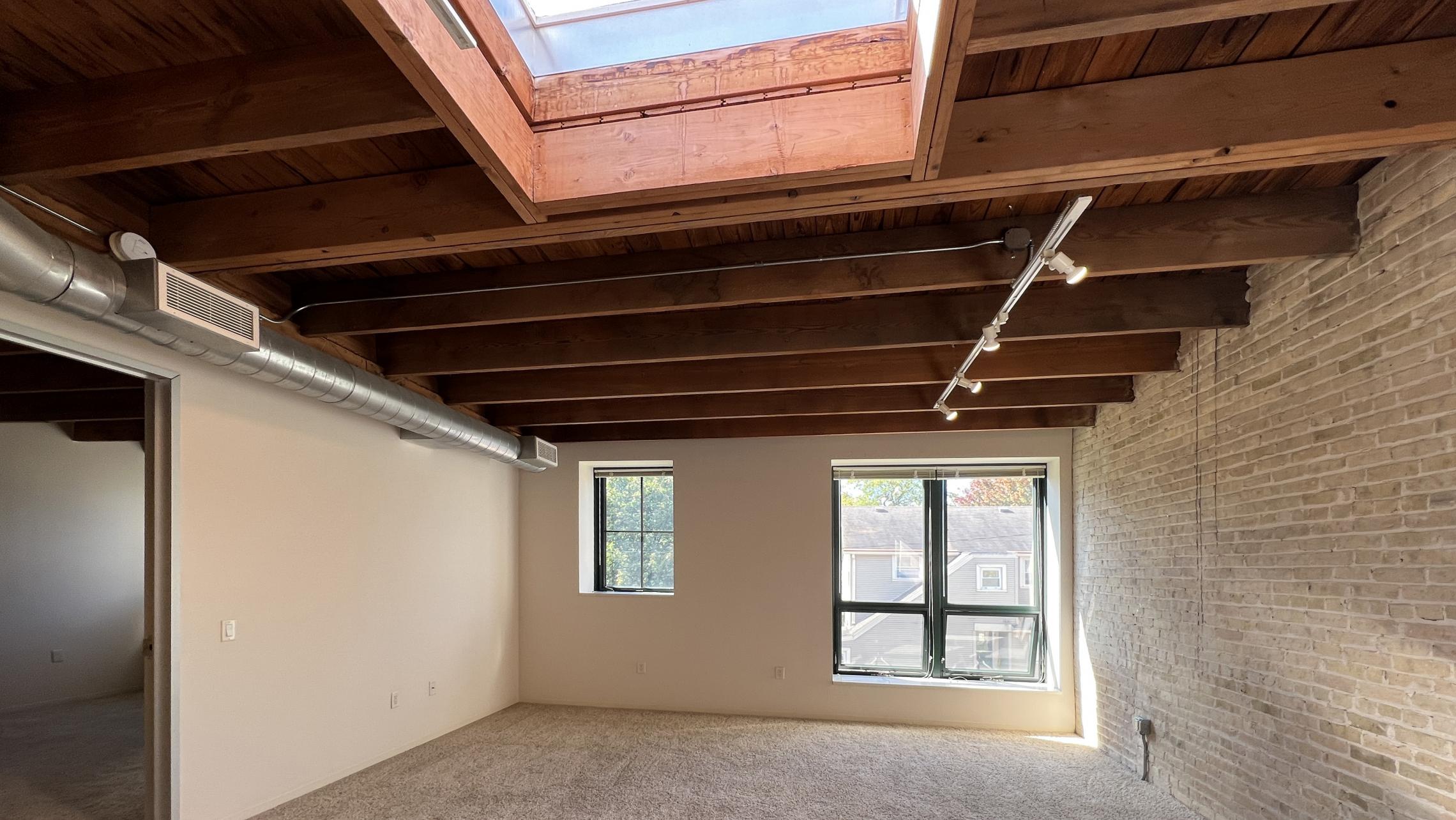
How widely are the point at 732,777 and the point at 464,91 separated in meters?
4.42

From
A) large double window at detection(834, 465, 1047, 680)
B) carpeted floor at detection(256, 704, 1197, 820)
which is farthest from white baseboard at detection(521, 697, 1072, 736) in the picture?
large double window at detection(834, 465, 1047, 680)

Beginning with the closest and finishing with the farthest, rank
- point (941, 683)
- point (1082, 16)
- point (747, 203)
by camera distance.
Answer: point (1082, 16) → point (747, 203) → point (941, 683)

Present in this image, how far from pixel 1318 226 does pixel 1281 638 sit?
1.81m

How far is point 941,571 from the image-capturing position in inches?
276

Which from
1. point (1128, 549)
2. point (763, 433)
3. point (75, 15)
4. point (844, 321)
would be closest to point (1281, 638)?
point (1128, 549)

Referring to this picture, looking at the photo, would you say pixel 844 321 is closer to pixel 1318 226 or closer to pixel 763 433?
pixel 1318 226

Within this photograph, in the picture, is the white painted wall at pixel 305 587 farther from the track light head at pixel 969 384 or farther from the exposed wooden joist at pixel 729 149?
the track light head at pixel 969 384

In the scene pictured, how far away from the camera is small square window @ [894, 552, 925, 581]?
705 centimetres

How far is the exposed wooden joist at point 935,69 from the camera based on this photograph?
1736 mm

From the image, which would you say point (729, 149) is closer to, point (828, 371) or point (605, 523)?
point (828, 371)

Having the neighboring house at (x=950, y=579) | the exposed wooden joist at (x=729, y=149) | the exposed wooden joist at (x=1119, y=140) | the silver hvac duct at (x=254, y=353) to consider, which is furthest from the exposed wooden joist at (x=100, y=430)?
the exposed wooden joist at (x=729, y=149)

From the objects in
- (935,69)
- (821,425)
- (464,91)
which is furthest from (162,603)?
(821,425)

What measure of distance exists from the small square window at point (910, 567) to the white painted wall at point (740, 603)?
696mm

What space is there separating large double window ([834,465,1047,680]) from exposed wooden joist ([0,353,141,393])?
544cm
